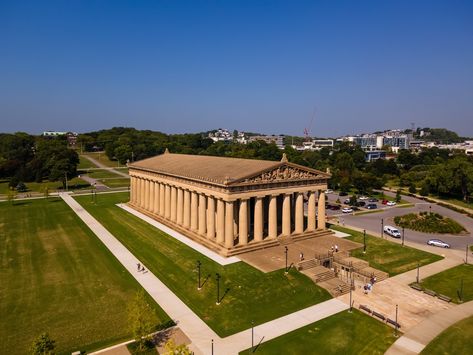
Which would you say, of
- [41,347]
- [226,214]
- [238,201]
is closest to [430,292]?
[226,214]

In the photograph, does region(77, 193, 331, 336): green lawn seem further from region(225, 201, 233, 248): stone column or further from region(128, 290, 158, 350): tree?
region(128, 290, 158, 350): tree

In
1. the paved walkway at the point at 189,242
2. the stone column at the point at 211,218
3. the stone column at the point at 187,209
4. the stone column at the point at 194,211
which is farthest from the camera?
the stone column at the point at 187,209

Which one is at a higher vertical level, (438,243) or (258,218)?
(258,218)

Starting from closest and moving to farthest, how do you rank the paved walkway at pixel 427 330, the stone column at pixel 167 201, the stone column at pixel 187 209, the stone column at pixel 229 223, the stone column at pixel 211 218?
the paved walkway at pixel 427 330 < the stone column at pixel 229 223 < the stone column at pixel 211 218 < the stone column at pixel 187 209 < the stone column at pixel 167 201

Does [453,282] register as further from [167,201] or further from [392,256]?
[167,201]

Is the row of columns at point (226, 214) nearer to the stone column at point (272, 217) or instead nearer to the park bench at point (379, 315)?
the stone column at point (272, 217)

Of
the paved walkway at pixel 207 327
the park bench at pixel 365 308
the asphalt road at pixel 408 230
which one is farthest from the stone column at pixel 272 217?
the asphalt road at pixel 408 230
